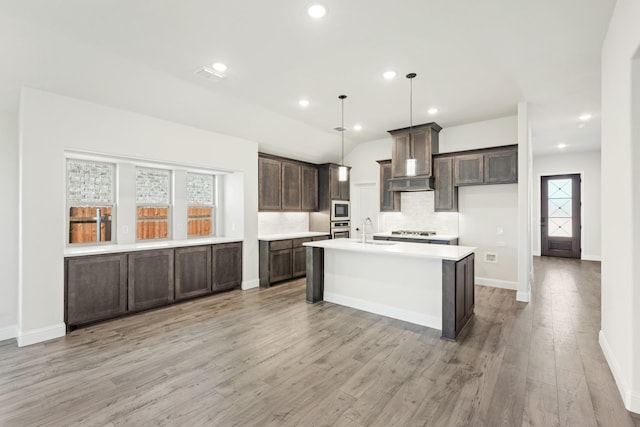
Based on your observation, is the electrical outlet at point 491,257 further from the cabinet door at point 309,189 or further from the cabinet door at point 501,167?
the cabinet door at point 309,189

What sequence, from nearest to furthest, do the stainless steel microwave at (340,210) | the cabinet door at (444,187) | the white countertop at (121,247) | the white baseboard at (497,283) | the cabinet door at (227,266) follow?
the white countertop at (121,247)
the cabinet door at (227,266)
the white baseboard at (497,283)
the cabinet door at (444,187)
the stainless steel microwave at (340,210)

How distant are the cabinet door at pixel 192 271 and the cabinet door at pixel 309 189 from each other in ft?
8.63

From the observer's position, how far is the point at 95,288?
376cm

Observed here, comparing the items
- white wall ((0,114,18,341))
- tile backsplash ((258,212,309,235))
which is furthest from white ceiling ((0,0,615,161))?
tile backsplash ((258,212,309,235))

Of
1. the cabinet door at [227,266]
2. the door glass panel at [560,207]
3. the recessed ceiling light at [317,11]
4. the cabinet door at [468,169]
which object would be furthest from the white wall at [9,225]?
the door glass panel at [560,207]

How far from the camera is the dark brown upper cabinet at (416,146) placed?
573 centimetres

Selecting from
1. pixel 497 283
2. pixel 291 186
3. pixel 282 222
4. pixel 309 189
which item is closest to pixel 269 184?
pixel 291 186

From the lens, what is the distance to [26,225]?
3262mm

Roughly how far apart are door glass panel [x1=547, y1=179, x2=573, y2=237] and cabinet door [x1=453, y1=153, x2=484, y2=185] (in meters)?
5.18

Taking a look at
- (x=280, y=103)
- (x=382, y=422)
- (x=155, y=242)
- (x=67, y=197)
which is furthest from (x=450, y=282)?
(x=67, y=197)

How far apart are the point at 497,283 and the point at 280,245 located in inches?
160

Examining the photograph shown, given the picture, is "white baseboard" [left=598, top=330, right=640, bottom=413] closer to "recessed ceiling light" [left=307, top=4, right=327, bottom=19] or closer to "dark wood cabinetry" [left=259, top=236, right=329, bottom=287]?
"recessed ceiling light" [left=307, top=4, right=327, bottom=19]

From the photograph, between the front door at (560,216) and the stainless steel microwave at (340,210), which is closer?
the stainless steel microwave at (340,210)

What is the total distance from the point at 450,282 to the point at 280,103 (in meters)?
3.43
